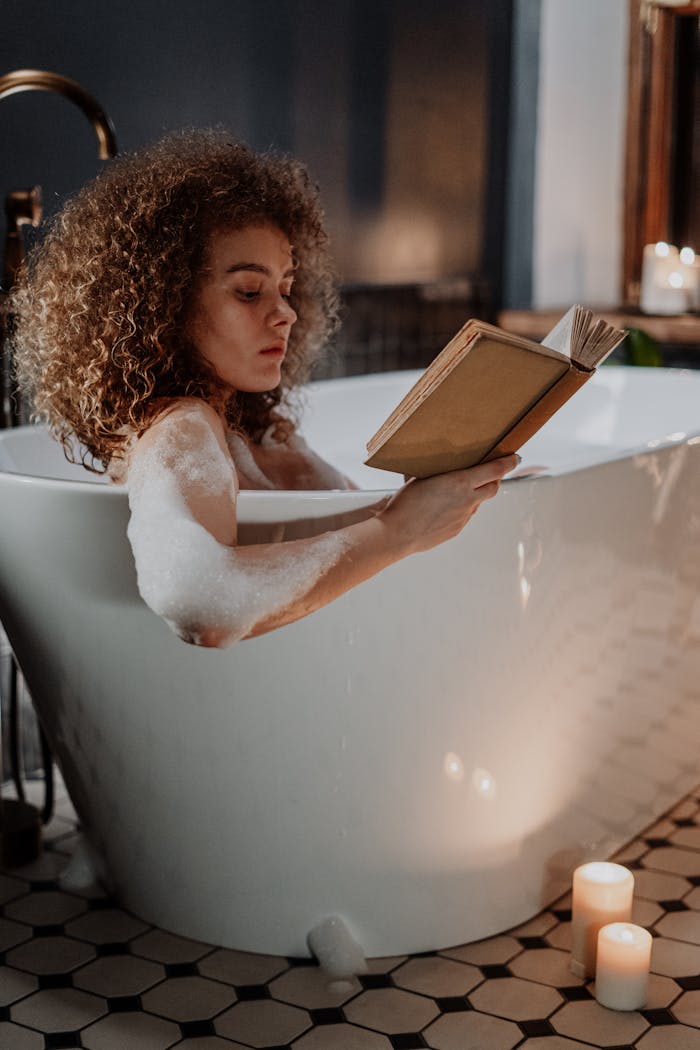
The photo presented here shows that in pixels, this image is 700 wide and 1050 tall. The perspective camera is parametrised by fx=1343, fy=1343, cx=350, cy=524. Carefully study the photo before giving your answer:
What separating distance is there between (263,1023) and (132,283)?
0.91 m

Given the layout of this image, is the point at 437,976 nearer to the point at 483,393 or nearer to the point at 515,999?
the point at 515,999

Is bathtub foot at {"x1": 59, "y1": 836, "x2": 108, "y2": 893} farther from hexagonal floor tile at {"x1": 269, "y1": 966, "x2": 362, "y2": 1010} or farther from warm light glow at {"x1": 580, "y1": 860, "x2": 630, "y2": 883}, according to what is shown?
warm light glow at {"x1": 580, "y1": 860, "x2": 630, "y2": 883}

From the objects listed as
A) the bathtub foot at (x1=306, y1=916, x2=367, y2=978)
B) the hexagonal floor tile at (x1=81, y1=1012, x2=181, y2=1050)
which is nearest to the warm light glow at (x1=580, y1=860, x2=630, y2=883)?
the bathtub foot at (x1=306, y1=916, x2=367, y2=978)

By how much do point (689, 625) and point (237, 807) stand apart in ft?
2.72

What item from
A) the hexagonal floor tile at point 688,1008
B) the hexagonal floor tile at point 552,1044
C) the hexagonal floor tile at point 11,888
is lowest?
the hexagonal floor tile at point 11,888

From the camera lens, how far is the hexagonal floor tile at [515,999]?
1684 mm

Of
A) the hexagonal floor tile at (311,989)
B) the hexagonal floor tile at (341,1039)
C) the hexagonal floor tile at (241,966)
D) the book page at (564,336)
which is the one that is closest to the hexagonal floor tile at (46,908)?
the hexagonal floor tile at (241,966)

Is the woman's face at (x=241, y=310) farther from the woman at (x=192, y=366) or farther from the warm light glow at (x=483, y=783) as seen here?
the warm light glow at (x=483, y=783)

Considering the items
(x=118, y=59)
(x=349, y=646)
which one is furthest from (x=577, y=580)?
(x=118, y=59)

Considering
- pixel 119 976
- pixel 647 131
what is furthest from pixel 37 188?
pixel 647 131

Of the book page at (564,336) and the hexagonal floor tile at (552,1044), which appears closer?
the book page at (564,336)

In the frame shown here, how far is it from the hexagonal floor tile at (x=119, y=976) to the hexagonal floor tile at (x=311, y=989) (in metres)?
0.16

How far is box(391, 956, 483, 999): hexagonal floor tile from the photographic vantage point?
5.67ft

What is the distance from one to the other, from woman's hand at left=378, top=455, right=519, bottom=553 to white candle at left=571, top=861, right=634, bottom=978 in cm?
60
